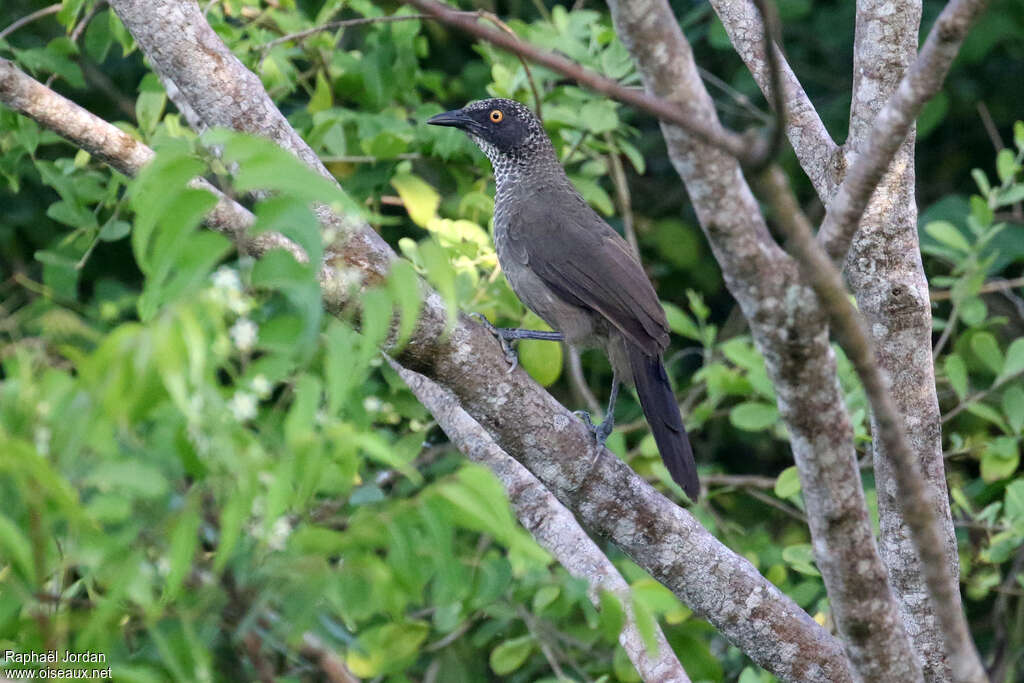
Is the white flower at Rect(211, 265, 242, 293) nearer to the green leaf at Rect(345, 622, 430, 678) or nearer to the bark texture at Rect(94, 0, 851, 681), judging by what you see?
the bark texture at Rect(94, 0, 851, 681)

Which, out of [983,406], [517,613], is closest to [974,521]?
[983,406]

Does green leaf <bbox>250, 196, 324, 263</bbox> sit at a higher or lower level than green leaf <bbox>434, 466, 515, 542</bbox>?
higher

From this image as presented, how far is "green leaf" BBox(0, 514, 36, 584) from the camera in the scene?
1282 mm

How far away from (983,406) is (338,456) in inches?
123

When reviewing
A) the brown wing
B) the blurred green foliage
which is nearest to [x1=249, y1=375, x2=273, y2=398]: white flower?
the blurred green foliage

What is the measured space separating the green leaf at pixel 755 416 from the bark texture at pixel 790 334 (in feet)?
6.03

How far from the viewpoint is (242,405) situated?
1443 millimetres

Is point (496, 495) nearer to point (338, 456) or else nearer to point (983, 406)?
point (338, 456)

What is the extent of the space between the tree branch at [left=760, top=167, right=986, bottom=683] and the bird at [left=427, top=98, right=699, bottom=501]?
5.16ft

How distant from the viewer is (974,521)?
3814 mm

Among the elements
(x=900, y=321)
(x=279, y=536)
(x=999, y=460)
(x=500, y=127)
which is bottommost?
A: (x=999, y=460)

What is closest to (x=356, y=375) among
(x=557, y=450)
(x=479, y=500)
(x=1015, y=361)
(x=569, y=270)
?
(x=479, y=500)

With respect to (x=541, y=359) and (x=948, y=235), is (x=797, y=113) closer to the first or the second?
(x=541, y=359)

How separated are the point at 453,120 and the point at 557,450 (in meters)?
2.18
